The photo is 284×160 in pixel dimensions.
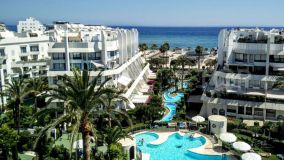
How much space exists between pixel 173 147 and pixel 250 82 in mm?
17289

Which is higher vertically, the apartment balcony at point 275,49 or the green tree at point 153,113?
the apartment balcony at point 275,49

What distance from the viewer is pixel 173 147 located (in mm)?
40406

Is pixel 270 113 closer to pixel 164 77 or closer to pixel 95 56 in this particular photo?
Result: pixel 164 77

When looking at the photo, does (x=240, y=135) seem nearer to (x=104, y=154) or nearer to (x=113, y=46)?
(x=104, y=154)

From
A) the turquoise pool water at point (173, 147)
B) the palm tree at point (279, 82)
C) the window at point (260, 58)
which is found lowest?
the turquoise pool water at point (173, 147)

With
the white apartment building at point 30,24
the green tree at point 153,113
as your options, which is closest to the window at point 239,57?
the green tree at point 153,113

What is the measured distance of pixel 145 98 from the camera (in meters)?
56.4

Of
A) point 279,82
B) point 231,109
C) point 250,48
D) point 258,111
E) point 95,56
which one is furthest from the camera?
point 95,56

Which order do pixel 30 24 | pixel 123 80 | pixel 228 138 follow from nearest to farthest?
pixel 228 138 → pixel 123 80 → pixel 30 24

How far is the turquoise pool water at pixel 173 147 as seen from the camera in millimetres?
37688

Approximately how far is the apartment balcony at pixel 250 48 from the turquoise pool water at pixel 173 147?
16742mm

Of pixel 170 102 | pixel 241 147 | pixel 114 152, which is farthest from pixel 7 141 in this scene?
pixel 170 102

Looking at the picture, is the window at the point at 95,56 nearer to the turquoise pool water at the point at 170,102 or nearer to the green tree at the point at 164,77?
the turquoise pool water at the point at 170,102

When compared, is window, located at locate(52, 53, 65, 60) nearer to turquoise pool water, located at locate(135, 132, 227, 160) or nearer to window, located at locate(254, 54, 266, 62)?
turquoise pool water, located at locate(135, 132, 227, 160)
